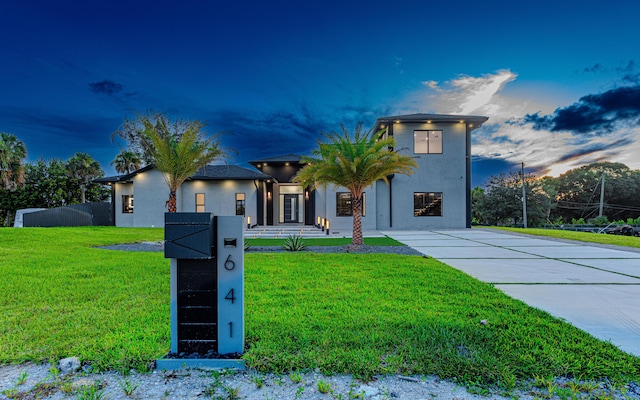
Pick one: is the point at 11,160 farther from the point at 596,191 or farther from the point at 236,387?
the point at 596,191

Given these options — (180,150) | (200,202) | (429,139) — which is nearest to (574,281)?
(180,150)

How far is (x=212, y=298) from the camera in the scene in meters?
2.32

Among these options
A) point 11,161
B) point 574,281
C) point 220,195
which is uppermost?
point 11,161

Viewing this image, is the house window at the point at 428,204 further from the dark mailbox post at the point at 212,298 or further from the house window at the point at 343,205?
the dark mailbox post at the point at 212,298

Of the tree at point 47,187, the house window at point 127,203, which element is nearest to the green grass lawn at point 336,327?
the house window at point 127,203

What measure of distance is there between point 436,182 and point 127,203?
21.4m

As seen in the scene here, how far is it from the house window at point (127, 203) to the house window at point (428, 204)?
64.6 feet

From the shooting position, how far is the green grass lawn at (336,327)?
2.26 metres

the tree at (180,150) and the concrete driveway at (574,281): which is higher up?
the tree at (180,150)

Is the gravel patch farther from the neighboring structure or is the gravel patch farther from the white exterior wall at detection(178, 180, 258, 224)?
the white exterior wall at detection(178, 180, 258, 224)

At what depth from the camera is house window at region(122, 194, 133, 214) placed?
67.7 ft

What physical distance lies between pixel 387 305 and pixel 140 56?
2116 centimetres

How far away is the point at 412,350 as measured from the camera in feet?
8.10

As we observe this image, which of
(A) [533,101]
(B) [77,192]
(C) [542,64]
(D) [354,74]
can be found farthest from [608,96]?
(B) [77,192]
